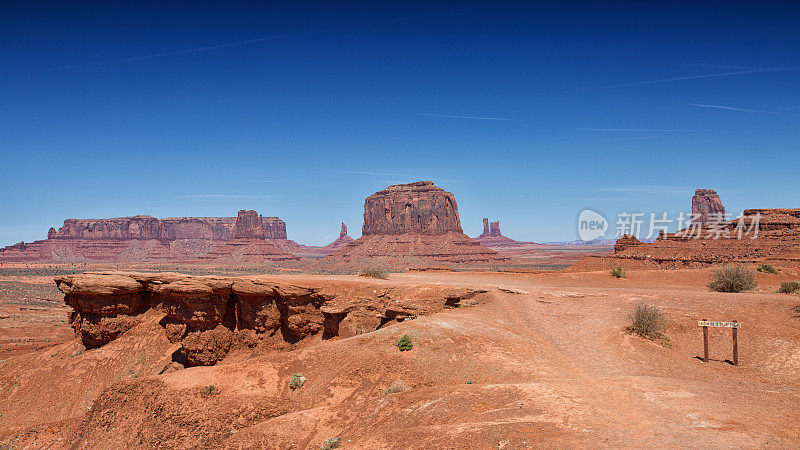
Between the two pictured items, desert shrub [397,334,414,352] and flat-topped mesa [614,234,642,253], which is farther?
flat-topped mesa [614,234,642,253]

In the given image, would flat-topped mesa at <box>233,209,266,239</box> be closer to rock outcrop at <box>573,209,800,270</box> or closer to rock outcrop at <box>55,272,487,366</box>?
rock outcrop at <box>573,209,800,270</box>

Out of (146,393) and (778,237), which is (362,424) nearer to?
(146,393)

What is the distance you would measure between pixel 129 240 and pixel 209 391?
18138cm

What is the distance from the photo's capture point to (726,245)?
4606cm

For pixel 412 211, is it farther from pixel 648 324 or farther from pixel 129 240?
pixel 129 240

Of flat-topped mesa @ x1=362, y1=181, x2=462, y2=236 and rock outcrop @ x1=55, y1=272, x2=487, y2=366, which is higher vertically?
flat-topped mesa @ x1=362, y1=181, x2=462, y2=236

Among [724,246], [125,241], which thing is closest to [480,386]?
[724,246]

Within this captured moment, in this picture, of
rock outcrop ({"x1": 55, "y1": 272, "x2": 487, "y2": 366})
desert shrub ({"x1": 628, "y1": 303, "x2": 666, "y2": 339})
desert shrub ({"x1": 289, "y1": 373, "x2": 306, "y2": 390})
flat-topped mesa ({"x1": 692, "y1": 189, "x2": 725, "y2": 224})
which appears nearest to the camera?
desert shrub ({"x1": 289, "y1": 373, "x2": 306, "y2": 390})

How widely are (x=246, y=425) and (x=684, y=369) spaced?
455 inches

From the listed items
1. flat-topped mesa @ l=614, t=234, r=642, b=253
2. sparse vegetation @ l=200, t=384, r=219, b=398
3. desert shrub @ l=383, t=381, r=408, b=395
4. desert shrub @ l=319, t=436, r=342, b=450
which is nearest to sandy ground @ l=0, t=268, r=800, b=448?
sparse vegetation @ l=200, t=384, r=219, b=398

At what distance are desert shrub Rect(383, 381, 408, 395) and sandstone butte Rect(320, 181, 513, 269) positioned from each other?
90.1m

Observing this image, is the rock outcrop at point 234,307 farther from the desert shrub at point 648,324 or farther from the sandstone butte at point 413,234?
the sandstone butte at point 413,234

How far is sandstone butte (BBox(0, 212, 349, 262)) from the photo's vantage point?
15188 centimetres

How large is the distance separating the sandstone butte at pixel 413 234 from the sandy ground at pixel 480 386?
84.8 m
